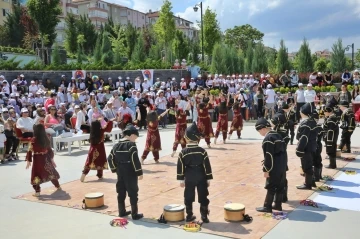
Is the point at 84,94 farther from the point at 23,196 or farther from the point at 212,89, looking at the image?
the point at 23,196

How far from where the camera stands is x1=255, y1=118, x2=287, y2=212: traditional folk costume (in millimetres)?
6777

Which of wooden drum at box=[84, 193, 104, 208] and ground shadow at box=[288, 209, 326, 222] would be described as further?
wooden drum at box=[84, 193, 104, 208]

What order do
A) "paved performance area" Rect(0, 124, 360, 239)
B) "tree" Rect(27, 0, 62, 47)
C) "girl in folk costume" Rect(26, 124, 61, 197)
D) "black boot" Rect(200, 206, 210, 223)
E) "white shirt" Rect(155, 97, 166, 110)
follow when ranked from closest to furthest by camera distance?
"paved performance area" Rect(0, 124, 360, 239) → "black boot" Rect(200, 206, 210, 223) → "girl in folk costume" Rect(26, 124, 61, 197) → "white shirt" Rect(155, 97, 166, 110) → "tree" Rect(27, 0, 62, 47)

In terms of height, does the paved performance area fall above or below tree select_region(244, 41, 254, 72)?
below

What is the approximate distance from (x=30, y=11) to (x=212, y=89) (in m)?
13.7

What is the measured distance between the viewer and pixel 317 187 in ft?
27.7

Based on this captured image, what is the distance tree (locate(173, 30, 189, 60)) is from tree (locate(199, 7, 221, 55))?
2740 mm

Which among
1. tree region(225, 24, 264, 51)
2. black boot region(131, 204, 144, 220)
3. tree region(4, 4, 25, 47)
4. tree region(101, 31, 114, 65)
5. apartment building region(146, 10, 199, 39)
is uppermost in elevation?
apartment building region(146, 10, 199, 39)

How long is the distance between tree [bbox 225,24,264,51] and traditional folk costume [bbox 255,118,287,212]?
221ft

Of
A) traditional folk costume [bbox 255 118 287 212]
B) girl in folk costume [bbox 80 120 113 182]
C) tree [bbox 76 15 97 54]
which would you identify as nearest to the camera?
traditional folk costume [bbox 255 118 287 212]

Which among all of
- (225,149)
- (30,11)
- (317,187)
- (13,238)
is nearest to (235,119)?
(225,149)

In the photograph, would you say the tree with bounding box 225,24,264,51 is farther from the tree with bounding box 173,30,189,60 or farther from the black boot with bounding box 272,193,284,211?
the black boot with bounding box 272,193,284,211

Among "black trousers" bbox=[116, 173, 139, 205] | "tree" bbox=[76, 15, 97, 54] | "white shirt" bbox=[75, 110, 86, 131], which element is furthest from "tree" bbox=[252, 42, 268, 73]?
"black trousers" bbox=[116, 173, 139, 205]

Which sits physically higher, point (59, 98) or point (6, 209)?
point (59, 98)
